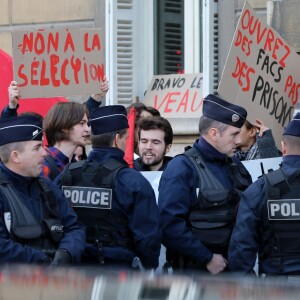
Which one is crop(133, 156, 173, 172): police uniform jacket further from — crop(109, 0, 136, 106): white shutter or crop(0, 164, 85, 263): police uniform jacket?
crop(109, 0, 136, 106): white shutter

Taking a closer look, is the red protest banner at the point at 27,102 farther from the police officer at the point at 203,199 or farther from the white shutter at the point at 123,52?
the police officer at the point at 203,199

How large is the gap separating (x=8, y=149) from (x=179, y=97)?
556 cm

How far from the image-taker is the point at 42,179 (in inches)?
205

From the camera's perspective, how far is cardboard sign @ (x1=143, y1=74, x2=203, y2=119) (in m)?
10.6

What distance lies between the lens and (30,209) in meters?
5.05

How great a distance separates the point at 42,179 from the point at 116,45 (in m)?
5.98

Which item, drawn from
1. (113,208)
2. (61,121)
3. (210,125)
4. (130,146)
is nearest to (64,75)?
(130,146)

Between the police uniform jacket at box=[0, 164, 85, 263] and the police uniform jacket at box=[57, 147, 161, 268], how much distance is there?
0.28m

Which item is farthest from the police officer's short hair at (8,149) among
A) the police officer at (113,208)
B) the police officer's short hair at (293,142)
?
the police officer's short hair at (293,142)

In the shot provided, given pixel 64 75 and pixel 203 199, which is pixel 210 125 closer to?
pixel 203 199

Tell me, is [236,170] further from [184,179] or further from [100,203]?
[100,203]

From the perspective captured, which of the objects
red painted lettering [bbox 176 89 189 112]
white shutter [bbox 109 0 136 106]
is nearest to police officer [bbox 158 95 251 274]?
red painted lettering [bbox 176 89 189 112]

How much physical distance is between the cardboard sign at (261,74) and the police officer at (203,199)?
0.88 m

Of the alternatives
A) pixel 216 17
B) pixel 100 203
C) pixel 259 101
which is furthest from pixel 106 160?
pixel 216 17
